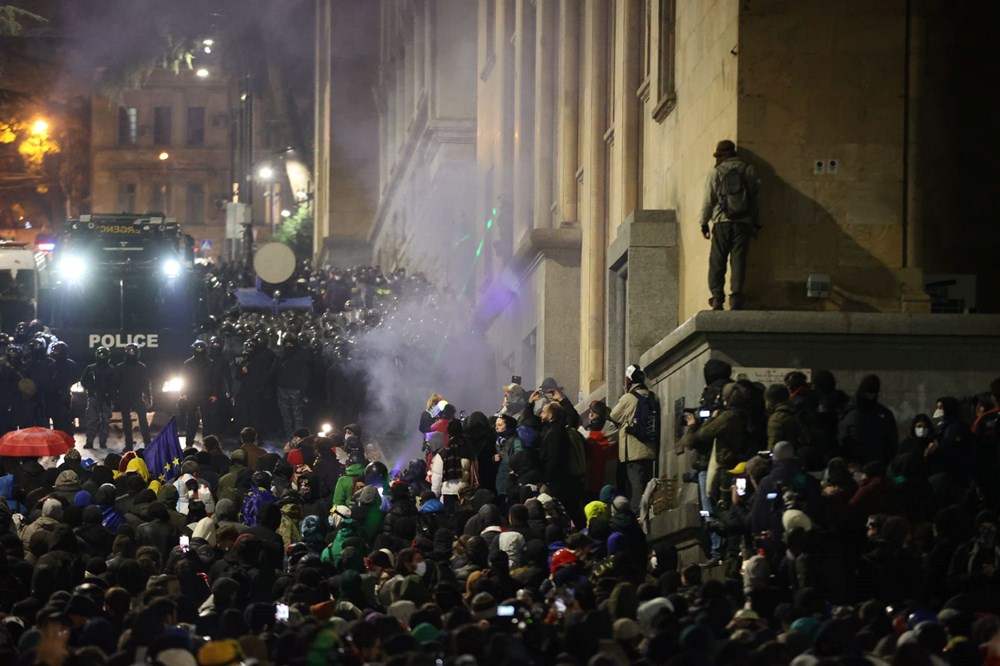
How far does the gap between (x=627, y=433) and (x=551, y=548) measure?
395cm

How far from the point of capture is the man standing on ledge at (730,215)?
21453 millimetres

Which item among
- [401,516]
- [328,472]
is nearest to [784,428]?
[401,516]

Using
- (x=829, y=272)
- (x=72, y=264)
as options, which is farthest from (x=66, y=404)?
(x=829, y=272)

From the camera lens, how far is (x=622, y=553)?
53.7ft

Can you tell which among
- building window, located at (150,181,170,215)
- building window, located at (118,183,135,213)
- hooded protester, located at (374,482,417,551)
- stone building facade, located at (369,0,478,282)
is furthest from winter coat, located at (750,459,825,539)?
building window, located at (150,181,170,215)

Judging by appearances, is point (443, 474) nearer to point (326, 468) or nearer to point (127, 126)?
point (326, 468)

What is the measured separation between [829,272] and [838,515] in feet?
21.6

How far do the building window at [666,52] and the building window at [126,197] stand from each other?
9200 centimetres

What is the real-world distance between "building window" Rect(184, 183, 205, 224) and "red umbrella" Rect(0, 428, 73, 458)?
91.9m

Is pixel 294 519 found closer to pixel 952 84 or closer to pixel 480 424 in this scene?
pixel 480 424

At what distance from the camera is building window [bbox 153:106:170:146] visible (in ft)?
387

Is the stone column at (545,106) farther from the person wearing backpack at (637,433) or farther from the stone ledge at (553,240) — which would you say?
the person wearing backpack at (637,433)

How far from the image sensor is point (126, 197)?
382 feet

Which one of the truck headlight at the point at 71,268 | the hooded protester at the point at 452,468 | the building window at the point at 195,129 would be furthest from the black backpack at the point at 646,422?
the building window at the point at 195,129
